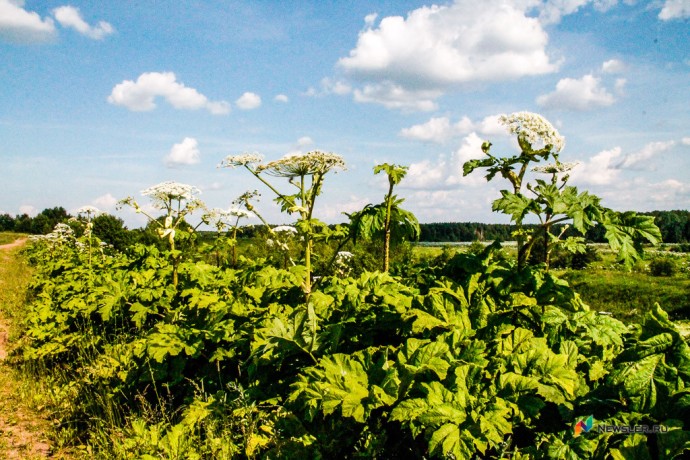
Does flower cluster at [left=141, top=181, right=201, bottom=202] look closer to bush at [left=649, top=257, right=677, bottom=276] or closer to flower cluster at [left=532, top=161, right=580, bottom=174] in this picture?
flower cluster at [left=532, top=161, right=580, bottom=174]

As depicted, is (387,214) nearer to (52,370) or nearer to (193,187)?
(193,187)

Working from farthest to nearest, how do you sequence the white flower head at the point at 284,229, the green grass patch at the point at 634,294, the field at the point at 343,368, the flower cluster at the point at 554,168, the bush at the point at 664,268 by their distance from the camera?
the bush at the point at 664,268 < the green grass patch at the point at 634,294 < the white flower head at the point at 284,229 < the flower cluster at the point at 554,168 < the field at the point at 343,368

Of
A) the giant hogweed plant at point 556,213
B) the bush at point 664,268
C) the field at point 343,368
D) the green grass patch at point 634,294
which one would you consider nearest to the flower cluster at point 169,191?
the field at point 343,368

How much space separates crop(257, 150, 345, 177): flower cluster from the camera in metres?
4.57

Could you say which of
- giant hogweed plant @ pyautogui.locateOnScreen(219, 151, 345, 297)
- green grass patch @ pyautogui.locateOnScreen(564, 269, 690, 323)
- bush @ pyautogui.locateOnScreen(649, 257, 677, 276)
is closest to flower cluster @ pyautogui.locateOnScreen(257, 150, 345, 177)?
giant hogweed plant @ pyautogui.locateOnScreen(219, 151, 345, 297)

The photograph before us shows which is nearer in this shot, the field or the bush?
the field

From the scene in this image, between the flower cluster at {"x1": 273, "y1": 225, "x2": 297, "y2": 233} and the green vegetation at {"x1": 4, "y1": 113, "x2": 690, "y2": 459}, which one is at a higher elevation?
the flower cluster at {"x1": 273, "y1": 225, "x2": 297, "y2": 233}

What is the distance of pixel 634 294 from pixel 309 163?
94.7 ft

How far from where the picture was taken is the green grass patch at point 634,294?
23109mm

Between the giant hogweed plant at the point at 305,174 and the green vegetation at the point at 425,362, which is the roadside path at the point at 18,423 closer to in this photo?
the green vegetation at the point at 425,362

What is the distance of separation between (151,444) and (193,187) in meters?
4.04

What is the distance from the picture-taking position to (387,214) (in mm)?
3699

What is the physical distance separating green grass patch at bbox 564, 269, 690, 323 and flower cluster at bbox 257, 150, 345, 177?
22.0 meters

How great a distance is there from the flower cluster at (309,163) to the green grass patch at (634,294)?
72.2 feet
